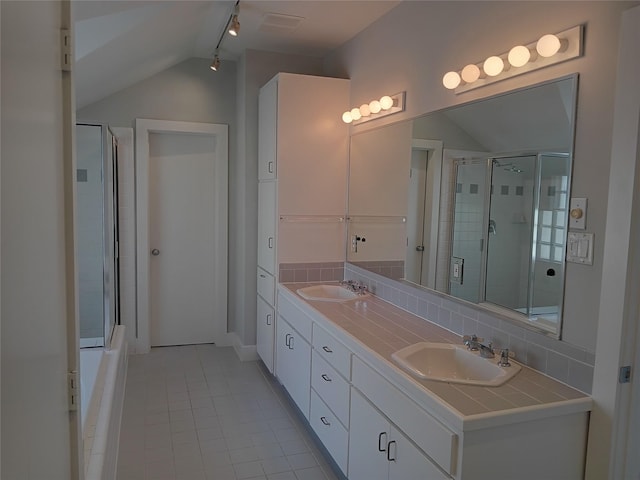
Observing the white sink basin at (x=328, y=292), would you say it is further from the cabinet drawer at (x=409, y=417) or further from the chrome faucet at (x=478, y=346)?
the chrome faucet at (x=478, y=346)

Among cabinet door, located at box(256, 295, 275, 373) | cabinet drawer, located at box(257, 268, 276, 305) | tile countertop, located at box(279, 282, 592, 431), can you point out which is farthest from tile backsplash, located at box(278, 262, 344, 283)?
tile countertop, located at box(279, 282, 592, 431)

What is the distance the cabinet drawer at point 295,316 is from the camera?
309cm

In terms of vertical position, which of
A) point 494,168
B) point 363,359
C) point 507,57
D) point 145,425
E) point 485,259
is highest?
point 507,57

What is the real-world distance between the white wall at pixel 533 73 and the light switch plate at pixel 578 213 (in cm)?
2

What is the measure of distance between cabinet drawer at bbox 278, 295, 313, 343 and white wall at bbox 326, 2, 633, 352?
1387 millimetres

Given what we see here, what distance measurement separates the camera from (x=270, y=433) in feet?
10.4

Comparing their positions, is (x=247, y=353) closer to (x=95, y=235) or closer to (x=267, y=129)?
(x=95, y=235)

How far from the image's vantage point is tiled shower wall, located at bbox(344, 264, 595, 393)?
1822mm

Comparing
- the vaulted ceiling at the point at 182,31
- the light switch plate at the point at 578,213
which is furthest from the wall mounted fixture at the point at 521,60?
the vaulted ceiling at the point at 182,31

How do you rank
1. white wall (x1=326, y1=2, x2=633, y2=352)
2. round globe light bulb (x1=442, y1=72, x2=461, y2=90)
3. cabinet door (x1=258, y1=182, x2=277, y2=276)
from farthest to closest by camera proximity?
cabinet door (x1=258, y1=182, x2=277, y2=276), round globe light bulb (x1=442, y1=72, x2=461, y2=90), white wall (x1=326, y1=2, x2=633, y2=352)

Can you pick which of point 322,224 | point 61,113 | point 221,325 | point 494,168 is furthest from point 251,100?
point 61,113

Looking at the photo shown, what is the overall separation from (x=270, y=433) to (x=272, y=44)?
2.97 m

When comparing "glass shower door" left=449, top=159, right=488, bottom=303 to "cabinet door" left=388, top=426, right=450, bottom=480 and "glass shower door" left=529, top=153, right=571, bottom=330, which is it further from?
"cabinet door" left=388, top=426, right=450, bottom=480

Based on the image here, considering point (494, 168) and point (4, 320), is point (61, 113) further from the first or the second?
point (494, 168)
